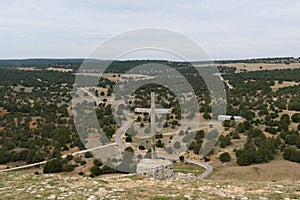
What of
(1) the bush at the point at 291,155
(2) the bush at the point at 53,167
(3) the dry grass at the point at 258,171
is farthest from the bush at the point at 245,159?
(2) the bush at the point at 53,167

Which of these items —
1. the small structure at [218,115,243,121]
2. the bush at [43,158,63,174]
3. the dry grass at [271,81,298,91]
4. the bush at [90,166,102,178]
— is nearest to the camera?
the bush at [90,166,102,178]

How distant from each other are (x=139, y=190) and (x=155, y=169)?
4080 millimetres

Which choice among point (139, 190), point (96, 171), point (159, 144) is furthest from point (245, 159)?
point (139, 190)

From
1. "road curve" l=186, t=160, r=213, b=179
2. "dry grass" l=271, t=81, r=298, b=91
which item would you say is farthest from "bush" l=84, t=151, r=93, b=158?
"dry grass" l=271, t=81, r=298, b=91

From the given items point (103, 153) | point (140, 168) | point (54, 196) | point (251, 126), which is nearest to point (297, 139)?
point (251, 126)

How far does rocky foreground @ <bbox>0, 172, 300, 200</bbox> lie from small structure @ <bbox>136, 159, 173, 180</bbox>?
2.52 metres

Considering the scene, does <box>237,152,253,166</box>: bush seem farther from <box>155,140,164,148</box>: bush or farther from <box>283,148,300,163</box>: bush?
<box>155,140,164,148</box>: bush

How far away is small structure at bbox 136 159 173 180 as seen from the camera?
1250 centimetres

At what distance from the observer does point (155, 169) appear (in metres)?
12.6

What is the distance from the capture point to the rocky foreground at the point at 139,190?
8016 mm

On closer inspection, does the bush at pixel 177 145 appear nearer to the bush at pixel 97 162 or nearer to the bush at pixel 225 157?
the bush at pixel 225 157

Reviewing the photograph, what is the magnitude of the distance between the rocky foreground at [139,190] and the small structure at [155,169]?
8.27 feet

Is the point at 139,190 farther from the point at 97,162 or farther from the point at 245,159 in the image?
the point at 97,162

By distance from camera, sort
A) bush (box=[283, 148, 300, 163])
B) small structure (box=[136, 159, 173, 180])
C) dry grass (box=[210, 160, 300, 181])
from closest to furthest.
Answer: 1. small structure (box=[136, 159, 173, 180])
2. dry grass (box=[210, 160, 300, 181])
3. bush (box=[283, 148, 300, 163])
